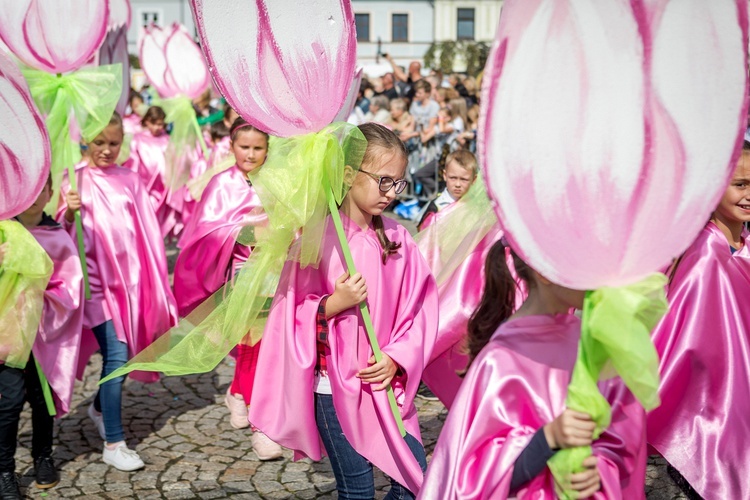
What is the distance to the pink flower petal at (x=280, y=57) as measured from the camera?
319 cm

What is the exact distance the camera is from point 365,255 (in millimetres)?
3418

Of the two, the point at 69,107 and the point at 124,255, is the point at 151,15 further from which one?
the point at 124,255

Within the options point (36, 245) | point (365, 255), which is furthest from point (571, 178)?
point (36, 245)

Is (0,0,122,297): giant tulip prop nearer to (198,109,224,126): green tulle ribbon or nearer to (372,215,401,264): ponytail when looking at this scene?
(372,215,401,264): ponytail

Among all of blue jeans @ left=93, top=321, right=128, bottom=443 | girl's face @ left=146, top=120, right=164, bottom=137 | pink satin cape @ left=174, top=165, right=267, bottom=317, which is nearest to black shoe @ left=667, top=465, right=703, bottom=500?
pink satin cape @ left=174, top=165, right=267, bottom=317

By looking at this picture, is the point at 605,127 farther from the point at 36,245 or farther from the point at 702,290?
the point at 36,245

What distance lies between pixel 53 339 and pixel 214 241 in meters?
0.98

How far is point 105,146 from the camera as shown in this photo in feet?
17.4

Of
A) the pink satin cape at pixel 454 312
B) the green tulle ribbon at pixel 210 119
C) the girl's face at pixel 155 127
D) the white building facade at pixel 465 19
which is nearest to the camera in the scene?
the pink satin cape at pixel 454 312

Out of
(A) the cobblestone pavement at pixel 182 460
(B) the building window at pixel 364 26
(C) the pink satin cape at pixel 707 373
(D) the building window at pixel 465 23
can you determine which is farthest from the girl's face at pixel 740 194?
(B) the building window at pixel 364 26

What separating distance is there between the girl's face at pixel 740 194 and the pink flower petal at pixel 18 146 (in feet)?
9.49

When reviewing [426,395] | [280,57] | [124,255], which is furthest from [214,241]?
[280,57]

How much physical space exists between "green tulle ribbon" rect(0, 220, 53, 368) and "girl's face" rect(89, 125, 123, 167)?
1.10 m

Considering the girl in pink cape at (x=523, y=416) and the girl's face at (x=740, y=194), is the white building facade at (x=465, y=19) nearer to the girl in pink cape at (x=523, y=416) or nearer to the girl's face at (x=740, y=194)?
the girl's face at (x=740, y=194)
